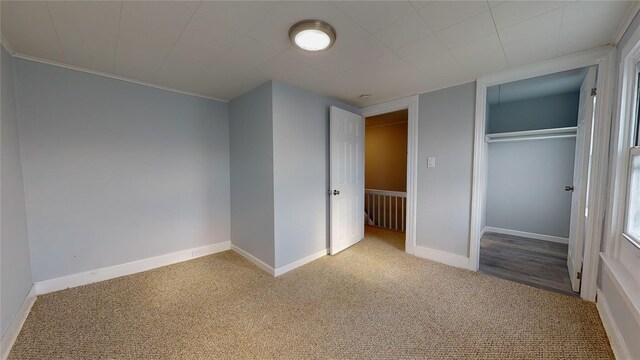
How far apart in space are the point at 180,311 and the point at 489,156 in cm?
493

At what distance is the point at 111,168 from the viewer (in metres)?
2.41

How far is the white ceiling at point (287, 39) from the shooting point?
1.38 m

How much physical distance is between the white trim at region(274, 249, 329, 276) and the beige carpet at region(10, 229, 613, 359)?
0.09 m

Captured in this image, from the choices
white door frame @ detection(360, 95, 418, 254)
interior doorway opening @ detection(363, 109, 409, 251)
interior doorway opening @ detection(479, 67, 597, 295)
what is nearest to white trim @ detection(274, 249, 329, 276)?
white door frame @ detection(360, 95, 418, 254)

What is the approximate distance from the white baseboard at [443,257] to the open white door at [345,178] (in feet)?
3.09

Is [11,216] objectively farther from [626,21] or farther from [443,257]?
[626,21]

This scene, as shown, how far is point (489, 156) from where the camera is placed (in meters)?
4.06

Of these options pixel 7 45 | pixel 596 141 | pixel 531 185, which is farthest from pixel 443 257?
pixel 7 45

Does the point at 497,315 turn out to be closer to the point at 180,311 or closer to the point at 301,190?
the point at 301,190

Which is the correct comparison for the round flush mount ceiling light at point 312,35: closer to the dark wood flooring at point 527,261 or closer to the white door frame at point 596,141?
the white door frame at point 596,141

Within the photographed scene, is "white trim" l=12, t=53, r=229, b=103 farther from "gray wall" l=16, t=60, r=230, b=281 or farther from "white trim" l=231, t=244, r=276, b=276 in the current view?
"white trim" l=231, t=244, r=276, b=276

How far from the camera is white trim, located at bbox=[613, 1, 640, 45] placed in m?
1.36

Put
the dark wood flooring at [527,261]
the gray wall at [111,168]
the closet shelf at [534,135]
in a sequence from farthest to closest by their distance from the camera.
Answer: the closet shelf at [534,135], the dark wood flooring at [527,261], the gray wall at [111,168]

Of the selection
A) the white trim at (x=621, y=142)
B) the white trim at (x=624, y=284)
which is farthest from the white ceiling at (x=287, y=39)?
the white trim at (x=624, y=284)
